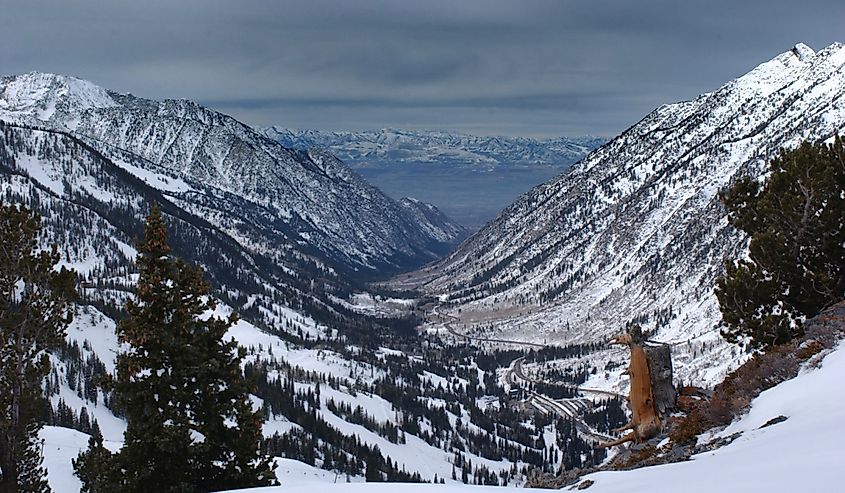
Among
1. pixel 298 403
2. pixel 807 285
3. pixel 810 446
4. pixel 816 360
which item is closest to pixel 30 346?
pixel 810 446

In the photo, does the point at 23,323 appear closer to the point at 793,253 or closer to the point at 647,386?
the point at 647,386

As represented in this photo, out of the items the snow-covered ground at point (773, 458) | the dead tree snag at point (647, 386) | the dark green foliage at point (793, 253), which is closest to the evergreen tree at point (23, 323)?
the snow-covered ground at point (773, 458)

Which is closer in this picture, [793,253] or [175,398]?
[175,398]

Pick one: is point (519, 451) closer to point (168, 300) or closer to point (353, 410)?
point (353, 410)

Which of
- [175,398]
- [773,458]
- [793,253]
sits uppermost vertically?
[793,253]

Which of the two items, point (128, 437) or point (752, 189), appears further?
point (752, 189)

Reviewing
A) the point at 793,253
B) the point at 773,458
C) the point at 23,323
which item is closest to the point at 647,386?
the point at 773,458

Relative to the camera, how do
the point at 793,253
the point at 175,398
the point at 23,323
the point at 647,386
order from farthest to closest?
1. the point at 793,253
2. the point at 23,323
3. the point at 175,398
4. the point at 647,386

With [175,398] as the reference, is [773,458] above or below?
below
